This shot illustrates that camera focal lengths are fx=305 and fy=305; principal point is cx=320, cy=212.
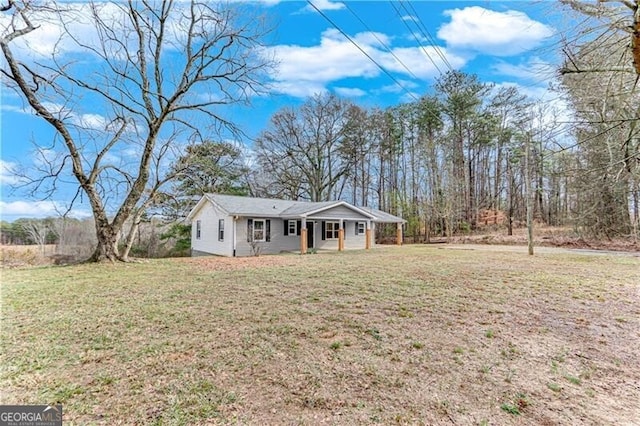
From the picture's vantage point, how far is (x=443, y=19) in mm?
7133

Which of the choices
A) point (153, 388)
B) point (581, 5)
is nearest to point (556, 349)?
point (581, 5)

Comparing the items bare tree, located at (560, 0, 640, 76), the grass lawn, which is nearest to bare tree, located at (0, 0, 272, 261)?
the grass lawn

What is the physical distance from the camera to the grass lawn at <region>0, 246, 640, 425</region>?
239 cm

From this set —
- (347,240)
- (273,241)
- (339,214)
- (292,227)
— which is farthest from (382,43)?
(347,240)

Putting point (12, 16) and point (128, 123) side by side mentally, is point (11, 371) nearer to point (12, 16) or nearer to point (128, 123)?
point (12, 16)

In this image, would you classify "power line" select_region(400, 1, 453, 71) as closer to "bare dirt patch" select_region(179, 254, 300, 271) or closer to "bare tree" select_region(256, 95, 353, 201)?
"bare dirt patch" select_region(179, 254, 300, 271)

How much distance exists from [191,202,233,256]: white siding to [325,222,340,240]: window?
6.06 m

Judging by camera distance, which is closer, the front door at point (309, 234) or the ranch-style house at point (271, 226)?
the ranch-style house at point (271, 226)

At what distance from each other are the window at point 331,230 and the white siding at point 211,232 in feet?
19.9

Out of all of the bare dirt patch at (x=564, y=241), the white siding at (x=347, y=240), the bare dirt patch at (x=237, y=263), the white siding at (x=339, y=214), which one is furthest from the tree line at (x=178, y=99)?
the white siding at (x=347, y=240)

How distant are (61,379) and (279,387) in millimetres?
2024

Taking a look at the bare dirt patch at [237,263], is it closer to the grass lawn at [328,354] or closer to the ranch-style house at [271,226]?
the ranch-style house at [271,226]

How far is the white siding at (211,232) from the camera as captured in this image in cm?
1562

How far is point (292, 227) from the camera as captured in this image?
17828mm
